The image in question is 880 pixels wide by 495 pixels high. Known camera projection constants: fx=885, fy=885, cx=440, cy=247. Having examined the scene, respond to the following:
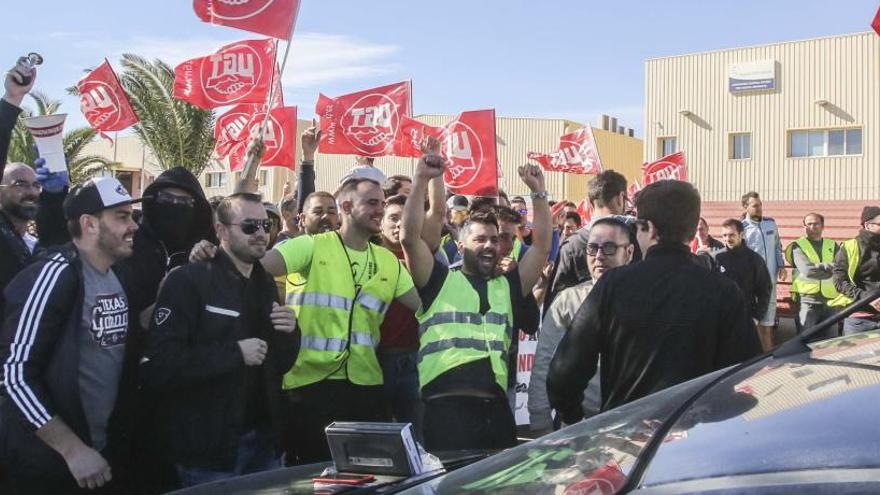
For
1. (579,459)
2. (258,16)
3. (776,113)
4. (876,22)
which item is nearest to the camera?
(579,459)

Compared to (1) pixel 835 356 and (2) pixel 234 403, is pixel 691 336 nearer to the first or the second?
(1) pixel 835 356

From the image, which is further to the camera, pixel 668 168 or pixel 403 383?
pixel 668 168

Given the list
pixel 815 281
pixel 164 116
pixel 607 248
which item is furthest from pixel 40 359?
pixel 164 116

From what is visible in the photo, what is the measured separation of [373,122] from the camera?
35.6 feet

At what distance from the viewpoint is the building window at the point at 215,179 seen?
4500 cm

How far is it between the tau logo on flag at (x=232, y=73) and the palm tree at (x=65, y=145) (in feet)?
59.7

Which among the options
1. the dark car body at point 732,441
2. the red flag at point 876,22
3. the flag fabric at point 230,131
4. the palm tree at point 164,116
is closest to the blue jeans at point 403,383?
the dark car body at point 732,441

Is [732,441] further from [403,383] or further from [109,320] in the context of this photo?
[403,383]

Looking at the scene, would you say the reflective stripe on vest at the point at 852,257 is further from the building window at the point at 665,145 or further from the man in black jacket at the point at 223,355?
the building window at the point at 665,145

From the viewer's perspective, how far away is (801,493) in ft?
4.72

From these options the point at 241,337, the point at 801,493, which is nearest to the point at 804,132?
the point at 241,337

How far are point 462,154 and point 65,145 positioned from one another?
80.6 ft

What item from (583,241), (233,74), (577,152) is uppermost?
(233,74)

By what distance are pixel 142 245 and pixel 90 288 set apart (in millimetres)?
830
